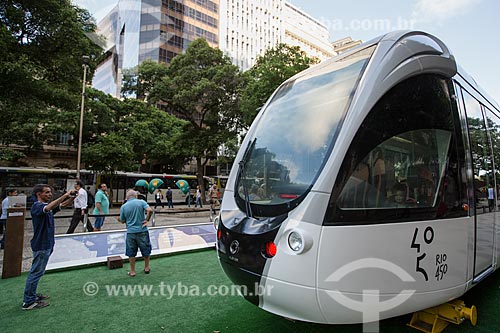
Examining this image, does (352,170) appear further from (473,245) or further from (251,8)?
(251,8)

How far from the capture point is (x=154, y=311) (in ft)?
13.4

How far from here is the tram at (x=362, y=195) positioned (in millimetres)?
2303

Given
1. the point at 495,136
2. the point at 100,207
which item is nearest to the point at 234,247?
the point at 495,136

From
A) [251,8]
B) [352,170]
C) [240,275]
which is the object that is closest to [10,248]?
[240,275]

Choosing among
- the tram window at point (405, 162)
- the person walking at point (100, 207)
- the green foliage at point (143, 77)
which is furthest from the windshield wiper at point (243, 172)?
the green foliage at point (143, 77)

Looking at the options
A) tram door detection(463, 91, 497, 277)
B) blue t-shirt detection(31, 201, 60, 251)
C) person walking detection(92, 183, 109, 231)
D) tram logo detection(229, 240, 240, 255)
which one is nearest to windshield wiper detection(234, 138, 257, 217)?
tram logo detection(229, 240, 240, 255)

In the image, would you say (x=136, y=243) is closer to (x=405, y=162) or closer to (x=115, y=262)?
(x=115, y=262)

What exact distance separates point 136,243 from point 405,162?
4.94 metres

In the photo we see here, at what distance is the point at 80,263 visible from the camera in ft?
19.8

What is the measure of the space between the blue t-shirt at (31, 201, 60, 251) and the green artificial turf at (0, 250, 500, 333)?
84 cm

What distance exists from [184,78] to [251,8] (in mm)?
47587

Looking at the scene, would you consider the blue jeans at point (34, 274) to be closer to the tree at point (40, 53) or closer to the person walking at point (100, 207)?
the person walking at point (100, 207)

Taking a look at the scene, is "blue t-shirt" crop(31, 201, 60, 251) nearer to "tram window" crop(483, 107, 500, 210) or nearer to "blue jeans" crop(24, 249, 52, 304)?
"blue jeans" crop(24, 249, 52, 304)

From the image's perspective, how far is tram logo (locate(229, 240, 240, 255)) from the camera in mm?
2643
